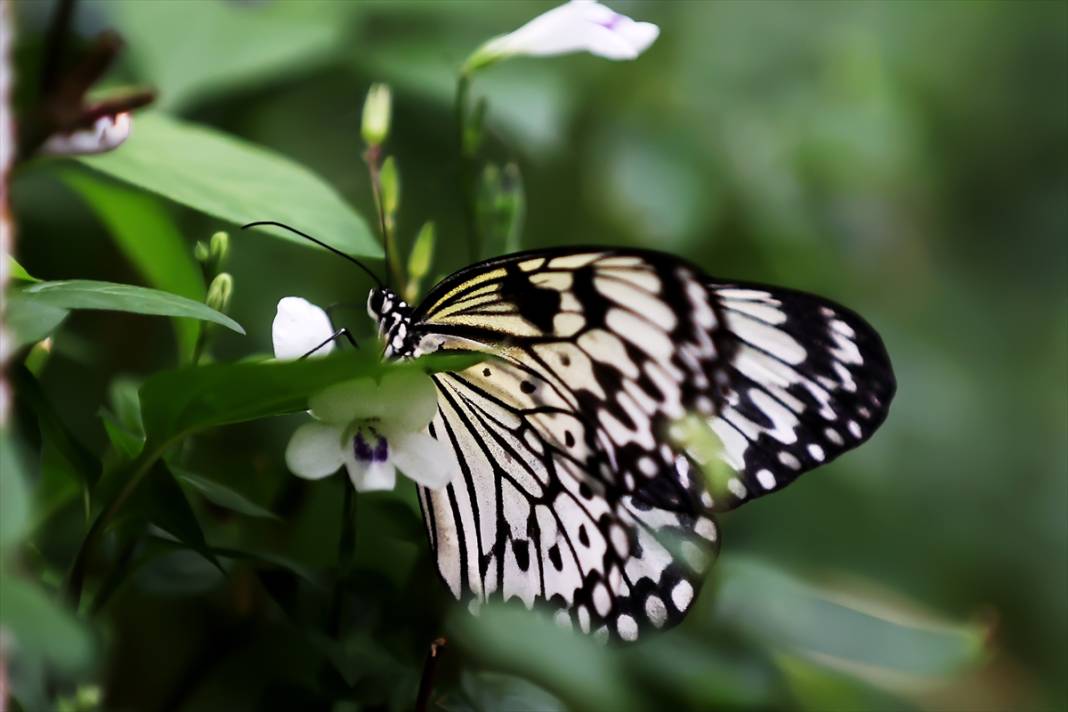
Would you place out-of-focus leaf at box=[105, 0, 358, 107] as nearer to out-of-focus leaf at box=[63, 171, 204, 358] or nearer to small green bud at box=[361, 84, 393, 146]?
out-of-focus leaf at box=[63, 171, 204, 358]

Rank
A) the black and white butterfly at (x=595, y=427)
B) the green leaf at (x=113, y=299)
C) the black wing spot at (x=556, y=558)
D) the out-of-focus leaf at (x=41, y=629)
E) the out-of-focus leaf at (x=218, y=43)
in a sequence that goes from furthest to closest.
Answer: the out-of-focus leaf at (x=218, y=43), the black wing spot at (x=556, y=558), the black and white butterfly at (x=595, y=427), the green leaf at (x=113, y=299), the out-of-focus leaf at (x=41, y=629)

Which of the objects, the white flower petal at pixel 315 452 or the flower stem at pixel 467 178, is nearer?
the white flower petal at pixel 315 452

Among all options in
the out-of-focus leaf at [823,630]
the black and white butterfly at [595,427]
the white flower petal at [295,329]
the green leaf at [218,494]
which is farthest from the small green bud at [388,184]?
the out-of-focus leaf at [823,630]

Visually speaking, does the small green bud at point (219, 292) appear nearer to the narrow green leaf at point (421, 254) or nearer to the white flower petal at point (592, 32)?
the narrow green leaf at point (421, 254)

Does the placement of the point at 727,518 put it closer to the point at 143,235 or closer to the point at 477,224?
the point at 477,224

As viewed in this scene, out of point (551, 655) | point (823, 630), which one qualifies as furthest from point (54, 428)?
point (823, 630)

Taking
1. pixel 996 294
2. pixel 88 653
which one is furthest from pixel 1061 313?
pixel 88 653

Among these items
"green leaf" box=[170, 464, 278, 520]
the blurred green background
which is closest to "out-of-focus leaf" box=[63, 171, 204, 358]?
the blurred green background
